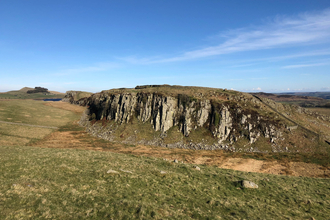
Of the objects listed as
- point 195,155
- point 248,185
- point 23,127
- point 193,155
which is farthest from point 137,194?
point 23,127

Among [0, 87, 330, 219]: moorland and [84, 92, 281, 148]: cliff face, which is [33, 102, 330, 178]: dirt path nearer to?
[84, 92, 281, 148]: cliff face

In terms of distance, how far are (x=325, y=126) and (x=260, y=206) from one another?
67870mm

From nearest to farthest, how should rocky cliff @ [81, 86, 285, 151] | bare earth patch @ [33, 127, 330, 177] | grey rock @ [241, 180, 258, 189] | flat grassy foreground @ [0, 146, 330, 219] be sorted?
flat grassy foreground @ [0, 146, 330, 219] < grey rock @ [241, 180, 258, 189] < bare earth patch @ [33, 127, 330, 177] < rocky cliff @ [81, 86, 285, 151]

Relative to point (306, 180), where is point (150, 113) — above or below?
above

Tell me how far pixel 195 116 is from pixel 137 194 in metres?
49.5

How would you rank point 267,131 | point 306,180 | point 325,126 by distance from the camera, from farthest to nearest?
point 325,126 < point 267,131 < point 306,180

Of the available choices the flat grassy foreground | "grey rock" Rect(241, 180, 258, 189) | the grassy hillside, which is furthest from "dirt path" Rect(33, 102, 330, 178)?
"grey rock" Rect(241, 180, 258, 189)

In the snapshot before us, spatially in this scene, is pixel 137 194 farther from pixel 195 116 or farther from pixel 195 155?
pixel 195 116

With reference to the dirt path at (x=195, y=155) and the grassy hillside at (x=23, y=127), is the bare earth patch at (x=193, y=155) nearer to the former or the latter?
the dirt path at (x=195, y=155)

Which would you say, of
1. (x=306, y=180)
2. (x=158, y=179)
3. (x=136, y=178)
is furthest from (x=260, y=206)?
(x=306, y=180)

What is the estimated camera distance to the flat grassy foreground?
12.7m

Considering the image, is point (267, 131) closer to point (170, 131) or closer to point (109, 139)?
point (170, 131)

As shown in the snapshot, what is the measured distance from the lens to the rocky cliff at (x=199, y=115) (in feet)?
183

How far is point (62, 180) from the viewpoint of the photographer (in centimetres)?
1759
